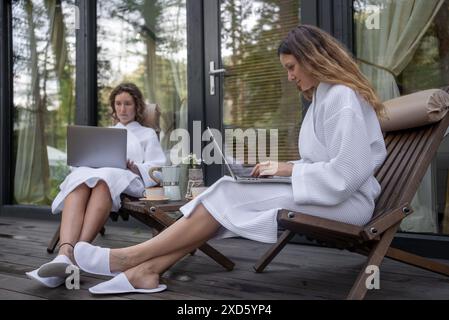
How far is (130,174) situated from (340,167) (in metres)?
1.45

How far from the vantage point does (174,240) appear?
1862 mm

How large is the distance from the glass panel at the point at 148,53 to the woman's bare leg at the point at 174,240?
2.21 metres

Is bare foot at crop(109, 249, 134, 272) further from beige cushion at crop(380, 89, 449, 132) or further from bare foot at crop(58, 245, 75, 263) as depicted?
beige cushion at crop(380, 89, 449, 132)

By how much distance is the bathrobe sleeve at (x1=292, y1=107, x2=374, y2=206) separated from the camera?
171 cm

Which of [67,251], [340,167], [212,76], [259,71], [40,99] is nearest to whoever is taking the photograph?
[340,167]

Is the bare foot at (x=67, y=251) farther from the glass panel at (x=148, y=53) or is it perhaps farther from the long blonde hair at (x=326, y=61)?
the glass panel at (x=148, y=53)

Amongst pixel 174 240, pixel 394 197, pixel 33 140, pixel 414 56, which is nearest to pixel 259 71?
pixel 414 56

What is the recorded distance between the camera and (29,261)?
275cm

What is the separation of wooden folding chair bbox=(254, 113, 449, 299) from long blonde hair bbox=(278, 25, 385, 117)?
0.90ft

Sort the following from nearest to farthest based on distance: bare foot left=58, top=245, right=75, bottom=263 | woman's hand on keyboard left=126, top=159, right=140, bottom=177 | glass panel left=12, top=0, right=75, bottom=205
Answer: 1. bare foot left=58, top=245, right=75, bottom=263
2. woman's hand on keyboard left=126, top=159, right=140, bottom=177
3. glass panel left=12, top=0, right=75, bottom=205

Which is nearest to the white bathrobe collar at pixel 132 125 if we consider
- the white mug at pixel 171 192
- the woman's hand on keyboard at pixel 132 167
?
the woman's hand on keyboard at pixel 132 167

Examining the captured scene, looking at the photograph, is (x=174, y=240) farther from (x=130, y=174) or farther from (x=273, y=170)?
(x=130, y=174)

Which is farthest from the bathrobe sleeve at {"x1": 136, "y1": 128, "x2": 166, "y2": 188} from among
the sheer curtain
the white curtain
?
the sheer curtain
